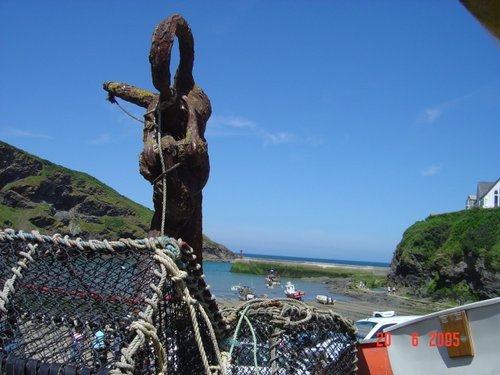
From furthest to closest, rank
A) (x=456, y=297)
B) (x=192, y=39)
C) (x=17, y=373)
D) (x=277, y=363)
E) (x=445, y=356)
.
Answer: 1. (x=456, y=297)
2. (x=445, y=356)
3. (x=192, y=39)
4. (x=277, y=363)
5. (x=17, y=373)

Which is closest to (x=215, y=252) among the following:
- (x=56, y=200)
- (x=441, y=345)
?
(x=56, y=200)

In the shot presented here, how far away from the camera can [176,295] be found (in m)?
2.78

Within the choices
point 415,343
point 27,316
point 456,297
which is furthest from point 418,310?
point 27,316

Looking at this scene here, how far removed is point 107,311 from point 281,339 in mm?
1254

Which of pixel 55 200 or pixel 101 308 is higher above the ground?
pixel 55 200

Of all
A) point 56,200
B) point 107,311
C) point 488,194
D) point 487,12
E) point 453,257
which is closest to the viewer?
point 107,311

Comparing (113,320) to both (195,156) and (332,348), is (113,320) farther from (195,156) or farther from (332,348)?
(332,348)

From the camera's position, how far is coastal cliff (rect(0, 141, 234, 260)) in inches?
3088

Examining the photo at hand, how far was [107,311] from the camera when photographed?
2.65 meters

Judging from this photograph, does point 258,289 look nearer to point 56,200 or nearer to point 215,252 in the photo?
point 56,200

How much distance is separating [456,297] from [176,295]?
1772 inches

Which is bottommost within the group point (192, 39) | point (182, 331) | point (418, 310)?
point (418, 310)

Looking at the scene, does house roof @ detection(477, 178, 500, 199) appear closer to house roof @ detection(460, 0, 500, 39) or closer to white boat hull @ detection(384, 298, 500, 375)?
white boat hull @ detection(384, 298, 500, 375)

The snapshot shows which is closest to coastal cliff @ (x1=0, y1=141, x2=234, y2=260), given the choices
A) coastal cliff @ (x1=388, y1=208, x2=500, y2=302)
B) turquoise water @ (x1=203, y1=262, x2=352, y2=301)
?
turquoise water @ (x1=203, y1=262, x2=352, y2=301)
